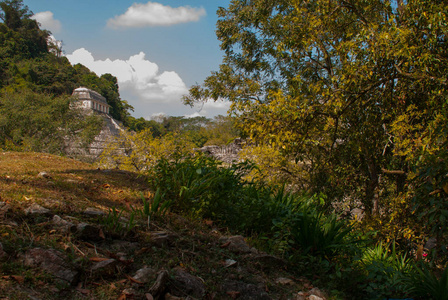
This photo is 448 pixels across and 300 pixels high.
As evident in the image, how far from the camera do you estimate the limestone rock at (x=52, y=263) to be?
1790 millimetres

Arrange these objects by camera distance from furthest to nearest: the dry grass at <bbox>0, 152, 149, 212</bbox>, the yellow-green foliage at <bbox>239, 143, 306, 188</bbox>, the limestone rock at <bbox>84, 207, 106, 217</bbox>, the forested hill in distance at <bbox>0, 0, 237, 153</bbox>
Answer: the forested hill in distance at <bbox>0, 0, 237, 153</bbox> → the yellow-green foliage at <bbox>239, 143, 306, 188</bbox> → the dry grass at <bbox>0, 152, 149, 212</bbox> → the limestone rock at <bbox>84, 207, 106, 217</bbox>

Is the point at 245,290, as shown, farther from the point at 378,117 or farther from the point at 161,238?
the point at 378,117

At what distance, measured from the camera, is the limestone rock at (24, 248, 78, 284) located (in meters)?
1.79

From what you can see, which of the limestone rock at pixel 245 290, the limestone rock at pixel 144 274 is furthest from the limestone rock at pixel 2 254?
the limestone rock at pixel 245 290

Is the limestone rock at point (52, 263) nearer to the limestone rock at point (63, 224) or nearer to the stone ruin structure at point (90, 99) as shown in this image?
the limestone rock at point (63, 224)

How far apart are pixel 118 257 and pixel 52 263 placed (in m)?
0.38

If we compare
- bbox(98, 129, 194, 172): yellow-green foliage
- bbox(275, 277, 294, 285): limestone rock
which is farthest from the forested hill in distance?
bbox(275, 277, 294, 285): limestone rock

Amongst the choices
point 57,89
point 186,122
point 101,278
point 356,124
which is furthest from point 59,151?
point 186,122

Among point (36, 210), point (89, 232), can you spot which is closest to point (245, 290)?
point (89, 232)

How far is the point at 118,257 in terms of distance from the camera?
2090 millimetres

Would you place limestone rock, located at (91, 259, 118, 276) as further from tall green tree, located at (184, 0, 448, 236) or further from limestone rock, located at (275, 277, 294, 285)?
tall green tree, located at (184, 0, 448, 236)

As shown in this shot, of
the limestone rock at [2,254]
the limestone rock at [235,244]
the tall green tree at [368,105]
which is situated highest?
the tall green tree at [368,105]

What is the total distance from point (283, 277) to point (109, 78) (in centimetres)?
7749

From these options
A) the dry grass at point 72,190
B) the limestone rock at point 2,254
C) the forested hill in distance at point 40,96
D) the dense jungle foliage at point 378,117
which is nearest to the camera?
the limestone rock at point 2,254
